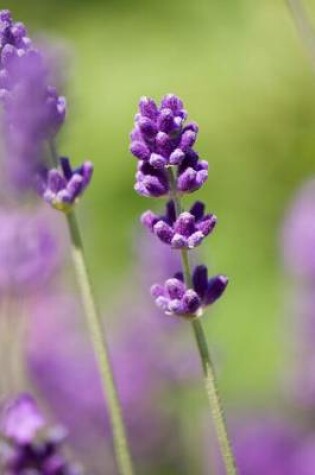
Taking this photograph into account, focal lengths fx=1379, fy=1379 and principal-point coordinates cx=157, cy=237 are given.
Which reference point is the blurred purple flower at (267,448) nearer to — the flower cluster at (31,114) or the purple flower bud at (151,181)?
the flower cluster at (31,114)

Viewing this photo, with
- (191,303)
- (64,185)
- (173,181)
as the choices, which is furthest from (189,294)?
(64,185)

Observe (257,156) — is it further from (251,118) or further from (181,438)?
(181,438)

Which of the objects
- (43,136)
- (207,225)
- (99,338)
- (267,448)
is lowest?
(267,448)

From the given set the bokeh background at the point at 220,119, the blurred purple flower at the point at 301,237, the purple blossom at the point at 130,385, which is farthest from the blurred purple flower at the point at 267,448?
the bokeh background at the point at 220,119

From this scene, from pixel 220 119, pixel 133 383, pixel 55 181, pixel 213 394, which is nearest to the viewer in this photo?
pixel 213 394

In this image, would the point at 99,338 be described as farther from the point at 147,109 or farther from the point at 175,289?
the point at 147,109

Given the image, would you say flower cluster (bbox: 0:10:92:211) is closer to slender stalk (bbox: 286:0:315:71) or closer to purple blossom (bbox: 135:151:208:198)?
purple blossom (bbox: 135:151:208:198)

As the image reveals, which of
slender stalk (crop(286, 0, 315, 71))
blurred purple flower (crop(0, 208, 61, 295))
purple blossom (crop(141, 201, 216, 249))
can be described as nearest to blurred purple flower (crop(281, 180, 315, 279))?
blurred purple flower (crop(0, 208, 61, 295))

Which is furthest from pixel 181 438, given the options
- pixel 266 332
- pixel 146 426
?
pixel 266 332
